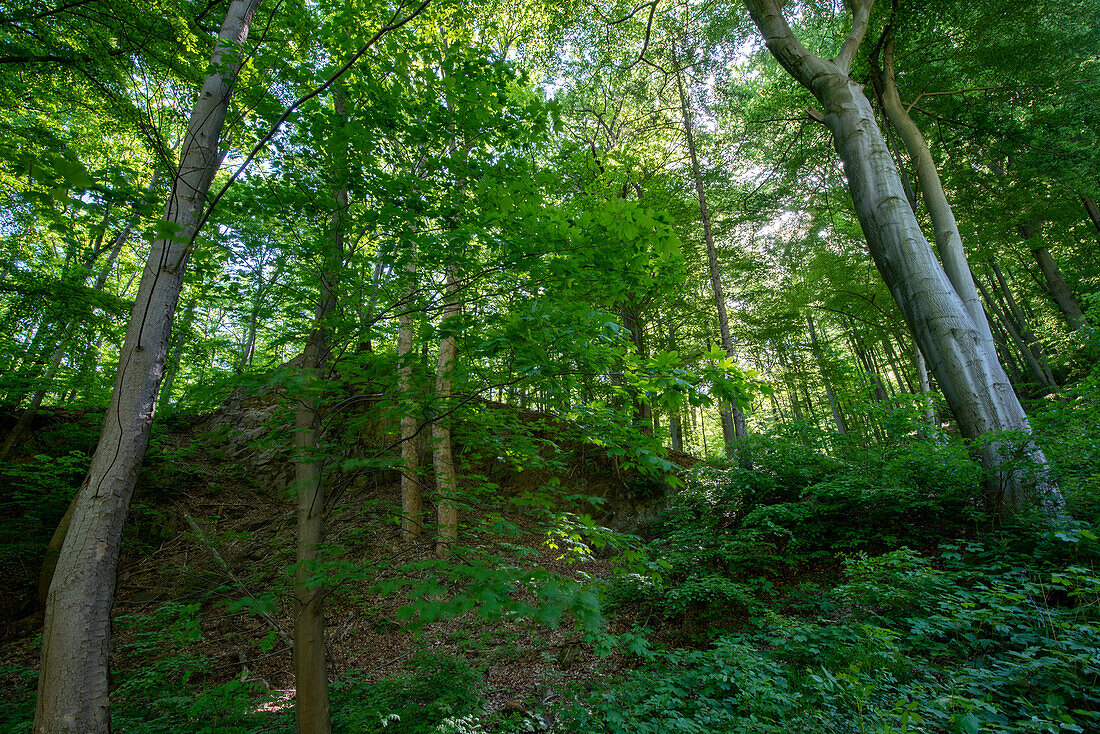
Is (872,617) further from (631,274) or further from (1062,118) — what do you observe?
(1062,118)

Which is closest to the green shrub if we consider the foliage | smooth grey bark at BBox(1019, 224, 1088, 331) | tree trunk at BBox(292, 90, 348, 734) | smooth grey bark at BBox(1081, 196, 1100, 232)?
tree trunk at BBox(292, 90, 348, 734)

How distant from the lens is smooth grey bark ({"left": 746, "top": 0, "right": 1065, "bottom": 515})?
440 centimetres

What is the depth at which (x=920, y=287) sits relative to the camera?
504cm

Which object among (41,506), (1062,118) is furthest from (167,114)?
(1062,118)

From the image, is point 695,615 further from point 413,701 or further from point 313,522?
point 313,522

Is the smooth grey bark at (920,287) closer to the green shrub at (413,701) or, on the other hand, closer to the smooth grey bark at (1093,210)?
the green shrub at (413,701)

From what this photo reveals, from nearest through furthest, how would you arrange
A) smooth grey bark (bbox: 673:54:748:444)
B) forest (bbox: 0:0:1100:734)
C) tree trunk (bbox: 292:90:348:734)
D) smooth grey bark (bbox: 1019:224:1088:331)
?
forest (bbox: 0:0:1100:734), tree trunk (bbox: 292:90:348:734), smooth grey bark (bbox: 673:54:748:444), smooth grey bark (bbox: 1019:224:1088:331)

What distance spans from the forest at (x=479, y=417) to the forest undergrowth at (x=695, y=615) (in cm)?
5

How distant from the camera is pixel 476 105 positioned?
2668 mm

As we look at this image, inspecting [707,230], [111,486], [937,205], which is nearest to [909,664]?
[111,486]

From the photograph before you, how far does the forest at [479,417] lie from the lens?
8.00 ft

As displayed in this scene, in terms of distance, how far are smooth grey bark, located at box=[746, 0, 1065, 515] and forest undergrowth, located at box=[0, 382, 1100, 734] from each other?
25cm

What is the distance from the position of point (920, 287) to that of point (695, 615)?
4.91m

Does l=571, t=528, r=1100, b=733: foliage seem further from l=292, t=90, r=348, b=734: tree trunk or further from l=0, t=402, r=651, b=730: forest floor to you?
l=292, t=90, r=348, b=734: tree trunk
